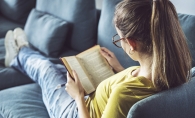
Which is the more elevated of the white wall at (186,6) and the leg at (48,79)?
the white wall at (186,6)

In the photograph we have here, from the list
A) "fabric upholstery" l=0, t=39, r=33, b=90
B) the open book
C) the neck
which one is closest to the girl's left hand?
the open book

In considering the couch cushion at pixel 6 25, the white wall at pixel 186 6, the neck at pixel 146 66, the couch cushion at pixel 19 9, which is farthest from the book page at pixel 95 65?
the couch cushion at pixel 19 9

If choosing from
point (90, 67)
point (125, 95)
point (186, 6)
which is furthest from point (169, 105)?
point (186, 6)

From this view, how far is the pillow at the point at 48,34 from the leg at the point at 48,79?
0.34 ft

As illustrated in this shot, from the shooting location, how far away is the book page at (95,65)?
5.24 ft

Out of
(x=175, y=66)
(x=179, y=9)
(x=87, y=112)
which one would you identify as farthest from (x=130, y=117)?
(x=179, y=9)

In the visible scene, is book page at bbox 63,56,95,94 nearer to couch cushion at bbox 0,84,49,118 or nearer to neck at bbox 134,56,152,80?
couch cushion at bbox 0,84,49,118

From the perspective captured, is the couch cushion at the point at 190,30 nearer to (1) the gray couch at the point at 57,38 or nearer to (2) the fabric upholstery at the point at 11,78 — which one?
(1) the gray couch at the point at 57,38

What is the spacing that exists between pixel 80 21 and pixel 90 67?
589mm

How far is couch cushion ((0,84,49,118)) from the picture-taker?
162cm

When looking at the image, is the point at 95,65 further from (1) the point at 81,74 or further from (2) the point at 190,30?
(2) the point at 190,30

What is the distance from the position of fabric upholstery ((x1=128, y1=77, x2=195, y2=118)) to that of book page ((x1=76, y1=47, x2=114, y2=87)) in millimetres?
569

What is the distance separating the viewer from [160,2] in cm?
109

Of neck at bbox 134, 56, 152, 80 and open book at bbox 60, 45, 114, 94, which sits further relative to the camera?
open book at bbox 60, 45, 114, 94
